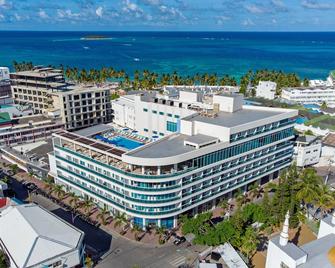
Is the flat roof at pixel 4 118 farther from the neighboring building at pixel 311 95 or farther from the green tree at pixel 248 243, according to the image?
the neighboring building at pixel 311 95

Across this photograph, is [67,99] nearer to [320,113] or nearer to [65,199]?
[65,199]

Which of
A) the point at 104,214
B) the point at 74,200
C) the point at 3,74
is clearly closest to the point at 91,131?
the point at 74,200

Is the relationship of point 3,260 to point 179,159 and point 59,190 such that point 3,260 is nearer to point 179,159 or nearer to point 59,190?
point 59,190

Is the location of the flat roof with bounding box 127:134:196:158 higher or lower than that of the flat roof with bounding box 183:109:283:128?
lower

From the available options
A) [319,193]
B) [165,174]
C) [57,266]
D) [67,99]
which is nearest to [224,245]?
[165,174]

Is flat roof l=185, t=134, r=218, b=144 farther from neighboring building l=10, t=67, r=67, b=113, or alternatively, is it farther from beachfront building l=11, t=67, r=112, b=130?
neighboring building l=10, t=67, r=67, b=113

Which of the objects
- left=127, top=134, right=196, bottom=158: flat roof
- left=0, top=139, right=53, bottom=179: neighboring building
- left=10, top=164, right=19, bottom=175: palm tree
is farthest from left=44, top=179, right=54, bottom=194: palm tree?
left=127, top=134, right=196, bottom=158: flat roof

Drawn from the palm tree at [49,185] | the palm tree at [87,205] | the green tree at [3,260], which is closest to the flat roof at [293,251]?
the palm tree at [87,205]

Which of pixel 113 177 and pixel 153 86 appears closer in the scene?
pixel 113 177
